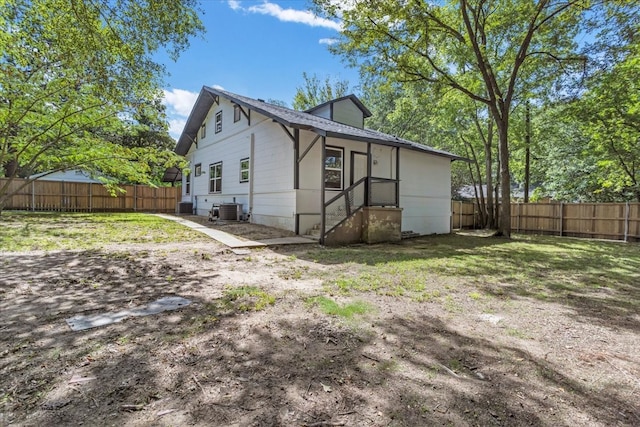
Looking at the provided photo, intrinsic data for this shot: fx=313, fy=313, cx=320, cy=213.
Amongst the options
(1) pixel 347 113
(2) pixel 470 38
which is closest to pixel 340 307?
(2) pixel 470 38

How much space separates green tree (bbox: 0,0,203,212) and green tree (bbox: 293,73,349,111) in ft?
70.9

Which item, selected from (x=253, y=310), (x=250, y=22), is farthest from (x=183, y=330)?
(x=250, y=22)

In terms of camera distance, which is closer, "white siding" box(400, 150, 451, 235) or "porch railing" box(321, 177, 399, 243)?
"porch railing" box(321, 177, 399, 243)

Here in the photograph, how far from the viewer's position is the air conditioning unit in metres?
12.7

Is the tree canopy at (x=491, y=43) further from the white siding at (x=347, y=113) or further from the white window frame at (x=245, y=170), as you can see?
the white window frame at (x=245, y=170)

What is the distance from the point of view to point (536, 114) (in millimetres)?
16000

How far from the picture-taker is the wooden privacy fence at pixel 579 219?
12.2 m

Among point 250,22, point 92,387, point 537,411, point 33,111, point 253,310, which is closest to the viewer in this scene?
point 537,411

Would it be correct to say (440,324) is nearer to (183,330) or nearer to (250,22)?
(183,330)

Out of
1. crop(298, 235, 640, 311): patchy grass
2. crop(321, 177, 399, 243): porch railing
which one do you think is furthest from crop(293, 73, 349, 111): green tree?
crop(298, 235, 640, 311): patchy grass

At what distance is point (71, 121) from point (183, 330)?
273 inches

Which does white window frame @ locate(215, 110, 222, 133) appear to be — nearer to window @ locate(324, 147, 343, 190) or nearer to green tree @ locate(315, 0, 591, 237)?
green tree @ locate(315, 0, 591, 237)

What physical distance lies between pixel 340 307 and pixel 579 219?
14903 millimetres

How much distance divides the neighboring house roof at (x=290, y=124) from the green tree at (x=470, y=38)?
245cm
